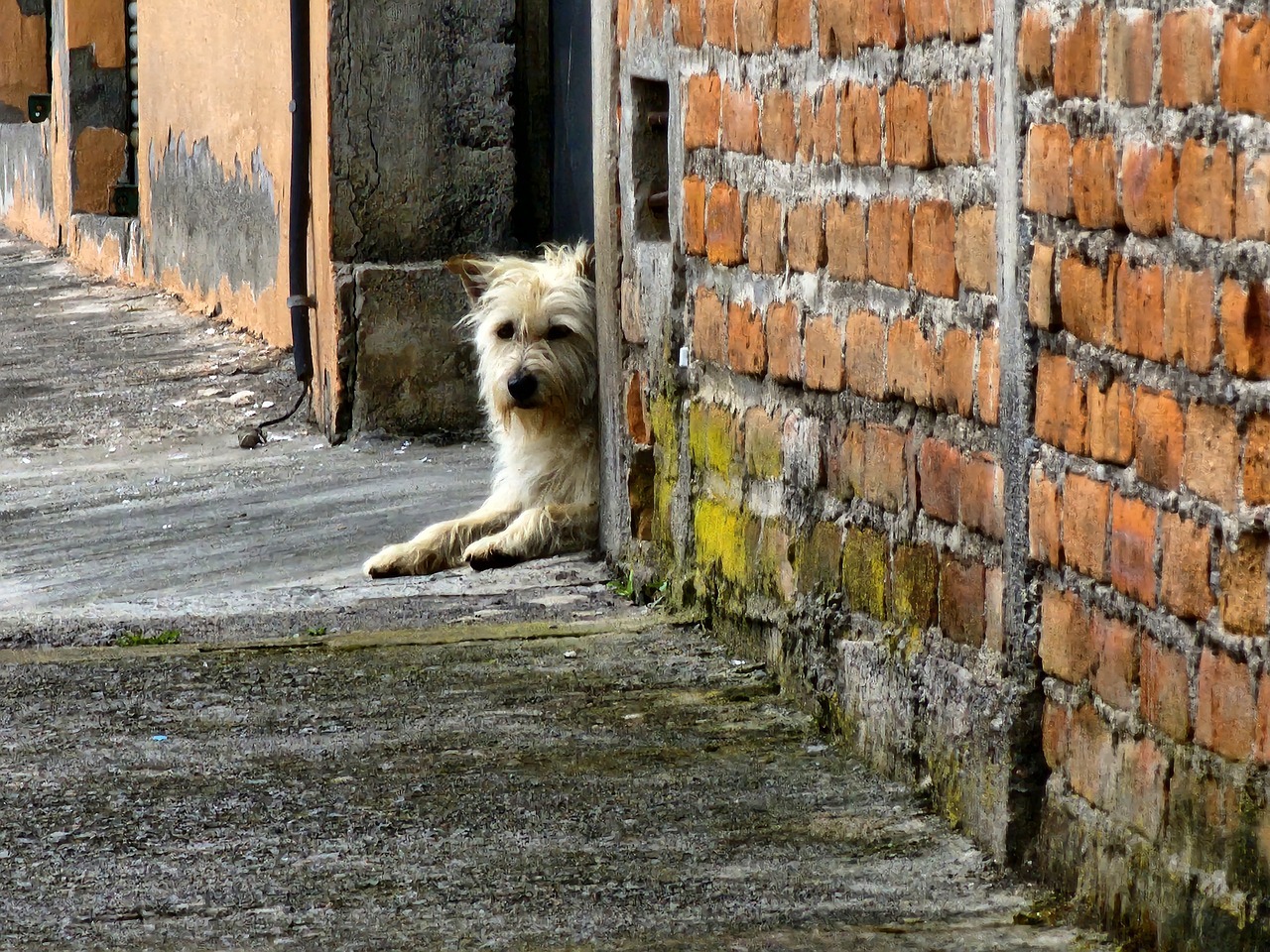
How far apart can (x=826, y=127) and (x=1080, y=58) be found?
40.1 inches

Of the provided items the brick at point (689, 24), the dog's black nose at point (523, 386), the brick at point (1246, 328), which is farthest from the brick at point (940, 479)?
the dog's black nose at point (523, 386)

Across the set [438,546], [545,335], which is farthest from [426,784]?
[545,335]

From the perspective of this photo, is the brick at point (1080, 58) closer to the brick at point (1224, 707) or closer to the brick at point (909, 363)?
the brick at point (909, 363)

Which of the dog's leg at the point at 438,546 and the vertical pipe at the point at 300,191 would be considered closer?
the dog's leg at the point at 438,546

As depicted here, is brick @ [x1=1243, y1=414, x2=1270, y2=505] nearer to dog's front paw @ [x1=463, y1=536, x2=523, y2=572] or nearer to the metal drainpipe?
dog's front paw @ [x1=463, y1=536, x2=523, y2=572]

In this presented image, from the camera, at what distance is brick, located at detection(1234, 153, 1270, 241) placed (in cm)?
215

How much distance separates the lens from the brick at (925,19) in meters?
3.06

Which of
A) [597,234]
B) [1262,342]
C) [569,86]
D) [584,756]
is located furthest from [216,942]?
[569,86]

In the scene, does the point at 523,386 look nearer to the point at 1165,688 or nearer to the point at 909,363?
the point at 909,363

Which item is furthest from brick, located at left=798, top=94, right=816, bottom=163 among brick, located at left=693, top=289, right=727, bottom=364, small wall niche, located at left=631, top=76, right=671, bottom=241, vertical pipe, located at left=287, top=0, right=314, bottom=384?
vertical pipe, located at left=287, top=0, right=314, bottom=384

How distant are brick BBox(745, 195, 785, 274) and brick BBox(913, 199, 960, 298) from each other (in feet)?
2.16

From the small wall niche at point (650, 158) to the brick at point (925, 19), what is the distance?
5.50 ft

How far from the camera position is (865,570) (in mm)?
3475

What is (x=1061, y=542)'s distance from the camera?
2.70 metres
